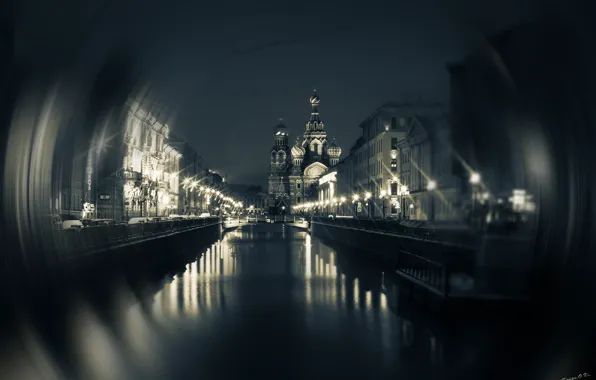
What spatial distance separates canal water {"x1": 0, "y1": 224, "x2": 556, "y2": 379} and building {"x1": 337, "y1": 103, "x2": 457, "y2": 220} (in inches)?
1477

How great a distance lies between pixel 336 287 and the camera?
27.0 m

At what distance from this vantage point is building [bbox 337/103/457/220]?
240 feet

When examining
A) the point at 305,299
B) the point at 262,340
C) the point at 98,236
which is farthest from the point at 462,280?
the point at 98,236

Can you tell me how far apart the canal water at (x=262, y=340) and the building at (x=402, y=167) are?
123 ft

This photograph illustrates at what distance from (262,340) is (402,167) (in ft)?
260

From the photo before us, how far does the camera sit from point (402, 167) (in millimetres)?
93625

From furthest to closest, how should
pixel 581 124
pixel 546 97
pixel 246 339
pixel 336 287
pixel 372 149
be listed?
1. pixel 372 149
2. pixel 546 97
3. pixel 581 124
4. pixel 336 287
5. pixel 246 339

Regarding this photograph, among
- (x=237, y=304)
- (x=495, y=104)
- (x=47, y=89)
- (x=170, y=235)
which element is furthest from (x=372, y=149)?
(x=237, y=304)

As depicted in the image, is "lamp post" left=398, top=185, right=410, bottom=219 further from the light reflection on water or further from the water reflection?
the water reflection

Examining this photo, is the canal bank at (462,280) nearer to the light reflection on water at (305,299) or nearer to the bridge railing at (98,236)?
the light reflection on water at (305,299)

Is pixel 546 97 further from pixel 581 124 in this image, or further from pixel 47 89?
pixel 47 89

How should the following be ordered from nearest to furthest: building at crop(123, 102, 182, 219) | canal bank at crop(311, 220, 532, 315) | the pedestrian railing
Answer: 1. canal bank at crop(311, 220, 532, 315)
2. the pedestrian railing
3. building at crop(123, 102, 182, 219)

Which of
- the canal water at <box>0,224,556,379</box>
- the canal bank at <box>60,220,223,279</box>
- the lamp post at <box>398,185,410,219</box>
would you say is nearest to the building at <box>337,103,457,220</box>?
the lamp post at <box>398,185,410,219</box>

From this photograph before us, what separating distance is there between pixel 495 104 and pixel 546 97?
1458 cm
